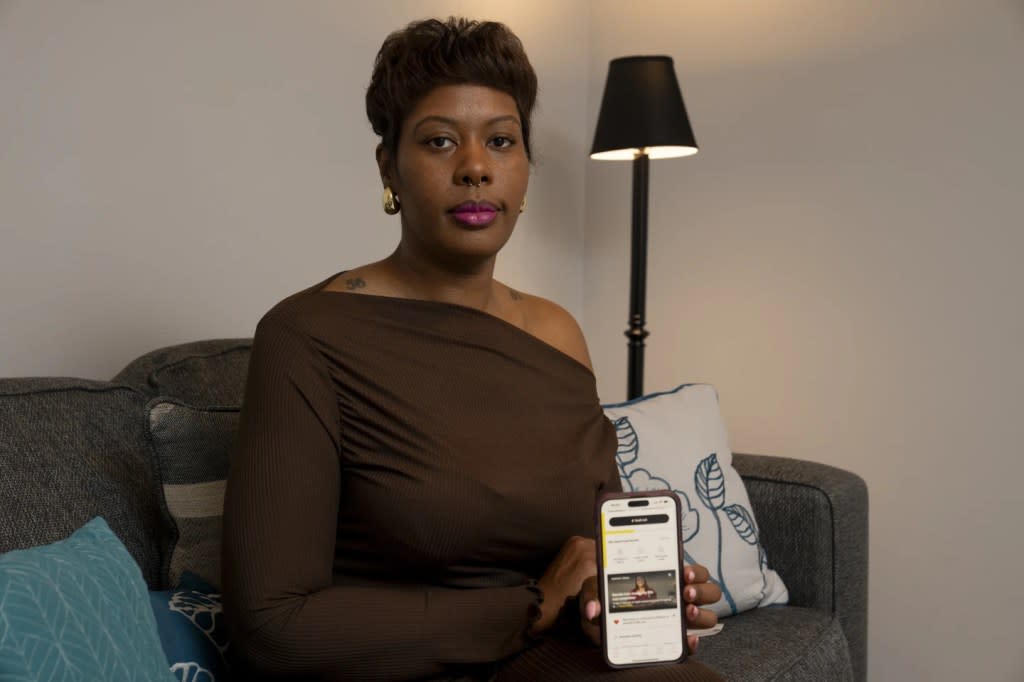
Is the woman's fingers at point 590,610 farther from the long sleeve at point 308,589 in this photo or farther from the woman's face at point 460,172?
the woman's face at point 460,172

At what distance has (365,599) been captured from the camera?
3.87 feet

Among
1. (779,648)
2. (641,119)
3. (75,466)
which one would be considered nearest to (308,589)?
(75,466)

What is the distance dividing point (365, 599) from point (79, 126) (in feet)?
3.27

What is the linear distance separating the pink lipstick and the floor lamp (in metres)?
1.18

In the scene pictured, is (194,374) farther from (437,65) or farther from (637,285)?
(637,285)

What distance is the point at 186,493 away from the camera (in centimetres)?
140

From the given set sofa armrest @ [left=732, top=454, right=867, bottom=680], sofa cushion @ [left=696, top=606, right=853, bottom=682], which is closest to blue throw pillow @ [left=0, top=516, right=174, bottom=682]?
sofa cushion @ [left=696, top=606, right=853, bottom=682]

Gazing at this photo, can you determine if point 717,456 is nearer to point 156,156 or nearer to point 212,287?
point 212,287

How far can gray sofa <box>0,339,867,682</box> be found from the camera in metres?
1.31

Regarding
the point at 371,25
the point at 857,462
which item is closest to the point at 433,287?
the point at 371,25

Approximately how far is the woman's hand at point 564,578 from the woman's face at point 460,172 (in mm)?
377

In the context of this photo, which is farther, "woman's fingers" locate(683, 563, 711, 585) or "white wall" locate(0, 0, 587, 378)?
"white wall" locate(0, 0, 587, 378)

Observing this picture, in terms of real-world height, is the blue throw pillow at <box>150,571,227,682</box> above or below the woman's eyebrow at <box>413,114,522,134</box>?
below

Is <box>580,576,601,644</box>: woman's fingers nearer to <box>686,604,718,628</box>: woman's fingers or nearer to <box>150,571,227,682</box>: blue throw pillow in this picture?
<box>686,604,718,628</box>: woman's fingers
